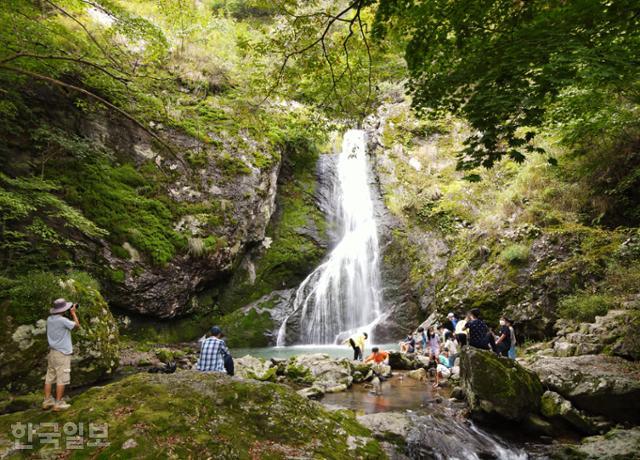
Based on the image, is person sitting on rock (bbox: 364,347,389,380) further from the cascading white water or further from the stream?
the cascading white water

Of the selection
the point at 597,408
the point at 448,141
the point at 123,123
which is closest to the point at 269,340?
the point at 123,123

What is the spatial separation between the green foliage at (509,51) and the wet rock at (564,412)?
440 cm

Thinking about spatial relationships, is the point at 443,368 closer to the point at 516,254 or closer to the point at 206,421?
the point at 516,254

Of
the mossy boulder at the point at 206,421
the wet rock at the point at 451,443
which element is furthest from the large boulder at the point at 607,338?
the mossy boulder at the point at 206,421

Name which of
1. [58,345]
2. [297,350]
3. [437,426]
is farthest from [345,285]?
[58,345]

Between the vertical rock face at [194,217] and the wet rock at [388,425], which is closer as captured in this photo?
the wet rock at [388,425]

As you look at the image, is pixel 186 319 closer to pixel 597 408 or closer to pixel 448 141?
pixel 597 408

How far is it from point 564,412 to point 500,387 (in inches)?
41.7

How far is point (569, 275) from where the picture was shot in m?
10.4

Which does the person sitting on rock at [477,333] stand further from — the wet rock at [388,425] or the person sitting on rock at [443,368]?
the wet rock at [388,425]

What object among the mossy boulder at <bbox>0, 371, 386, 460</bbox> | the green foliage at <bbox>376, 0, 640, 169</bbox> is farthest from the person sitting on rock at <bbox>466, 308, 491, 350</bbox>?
the green foliage at <bbox>376, 0, 640, 169</bbox>

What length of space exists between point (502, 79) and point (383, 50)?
1921 mm

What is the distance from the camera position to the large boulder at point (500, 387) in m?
5.62

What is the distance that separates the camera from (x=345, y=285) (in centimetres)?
1698
